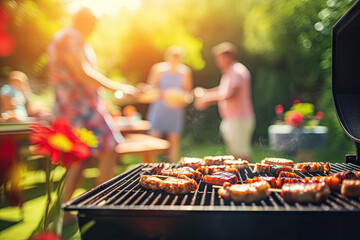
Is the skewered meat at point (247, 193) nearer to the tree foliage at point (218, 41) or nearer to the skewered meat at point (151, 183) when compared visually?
the skewered meat at point (151, 183)

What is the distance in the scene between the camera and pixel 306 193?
1.42m

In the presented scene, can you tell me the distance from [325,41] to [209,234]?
26.8 feet

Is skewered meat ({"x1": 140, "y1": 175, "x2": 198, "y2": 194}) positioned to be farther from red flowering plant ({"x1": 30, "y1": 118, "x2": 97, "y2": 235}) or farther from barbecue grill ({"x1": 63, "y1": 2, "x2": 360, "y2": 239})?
red flowering plant ({"x1": 30, "y1": 118, "x2": 97, "y2": 235})

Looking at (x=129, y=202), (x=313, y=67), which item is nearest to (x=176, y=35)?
(x=313, y=67)

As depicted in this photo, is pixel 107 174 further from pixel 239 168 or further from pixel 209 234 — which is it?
pixel 209 234

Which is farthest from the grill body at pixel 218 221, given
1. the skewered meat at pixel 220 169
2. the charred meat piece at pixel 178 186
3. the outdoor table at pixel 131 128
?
the outdoor table at pixel 131 128

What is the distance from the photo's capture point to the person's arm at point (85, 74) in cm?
278

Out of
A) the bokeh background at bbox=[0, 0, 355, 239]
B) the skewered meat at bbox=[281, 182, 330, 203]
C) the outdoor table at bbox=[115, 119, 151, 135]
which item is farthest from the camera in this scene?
the bokeh background at bbox=[0, 0, 355, 239]

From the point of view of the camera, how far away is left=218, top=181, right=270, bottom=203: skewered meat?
1.48m

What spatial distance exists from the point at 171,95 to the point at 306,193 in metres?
4.59

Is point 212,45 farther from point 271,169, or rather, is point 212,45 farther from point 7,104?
point 271,169

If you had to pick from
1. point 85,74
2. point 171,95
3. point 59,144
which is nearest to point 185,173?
point 59,144

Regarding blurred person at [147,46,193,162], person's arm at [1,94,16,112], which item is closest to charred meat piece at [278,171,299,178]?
blurred person at [147,46,193,162]

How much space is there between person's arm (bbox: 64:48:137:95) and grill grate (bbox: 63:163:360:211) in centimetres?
98
